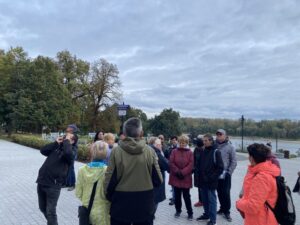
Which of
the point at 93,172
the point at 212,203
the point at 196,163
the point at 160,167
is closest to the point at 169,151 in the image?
the point at 196,163

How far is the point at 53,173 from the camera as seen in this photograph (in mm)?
4734

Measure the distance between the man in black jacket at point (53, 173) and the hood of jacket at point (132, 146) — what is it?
1475 millimetres

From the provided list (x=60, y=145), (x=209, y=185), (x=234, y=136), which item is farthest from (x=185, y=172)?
(x=234, y=136)

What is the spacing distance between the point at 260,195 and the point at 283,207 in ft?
1.01

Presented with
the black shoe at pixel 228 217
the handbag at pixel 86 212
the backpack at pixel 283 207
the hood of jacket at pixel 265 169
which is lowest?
the black shoe at pixel 228 217

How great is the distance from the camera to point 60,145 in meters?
4.84

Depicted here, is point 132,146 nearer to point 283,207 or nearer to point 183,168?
point 283,207

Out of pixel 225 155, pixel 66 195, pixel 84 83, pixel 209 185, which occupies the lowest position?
pixel 66 195

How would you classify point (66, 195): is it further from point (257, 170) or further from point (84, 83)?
point (84, 83)

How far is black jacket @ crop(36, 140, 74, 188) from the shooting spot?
15.4ft

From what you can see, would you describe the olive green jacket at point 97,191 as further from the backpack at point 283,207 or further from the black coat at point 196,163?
the black coat at point 196,163

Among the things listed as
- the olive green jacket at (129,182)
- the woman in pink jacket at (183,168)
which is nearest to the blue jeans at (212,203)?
the woman in pink jacket at (183,168)

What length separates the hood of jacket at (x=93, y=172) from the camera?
3.79 meters

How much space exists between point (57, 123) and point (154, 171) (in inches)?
1548
